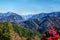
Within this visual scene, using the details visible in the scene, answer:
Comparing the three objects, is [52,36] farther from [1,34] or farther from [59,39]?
[1,34]

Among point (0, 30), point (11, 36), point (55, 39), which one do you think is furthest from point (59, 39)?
point (0, 30)

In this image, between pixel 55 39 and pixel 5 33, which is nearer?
pixel 55 39

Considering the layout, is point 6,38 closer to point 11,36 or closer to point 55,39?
point 11,36

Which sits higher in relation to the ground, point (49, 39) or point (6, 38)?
point (49, 39)

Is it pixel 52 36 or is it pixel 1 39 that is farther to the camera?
pixel 1 39

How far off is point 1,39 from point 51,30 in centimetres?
8434

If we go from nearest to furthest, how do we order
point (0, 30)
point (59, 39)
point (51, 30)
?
point (59, 39) → point (51, 30) → point (0, 30)

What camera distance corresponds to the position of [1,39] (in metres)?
91.6

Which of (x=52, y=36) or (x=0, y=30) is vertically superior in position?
(x=52, y=36)

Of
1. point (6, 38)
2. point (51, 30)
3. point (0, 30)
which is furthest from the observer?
point (0, 30)

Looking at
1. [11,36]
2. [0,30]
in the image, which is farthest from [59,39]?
[0,30]

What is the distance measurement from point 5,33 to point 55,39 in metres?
83.1

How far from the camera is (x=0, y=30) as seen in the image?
96.1 m

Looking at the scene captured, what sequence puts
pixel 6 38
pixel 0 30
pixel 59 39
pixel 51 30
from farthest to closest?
pixel 0 30, pixel 6 38, pixel 51 30, pixel 59 39
